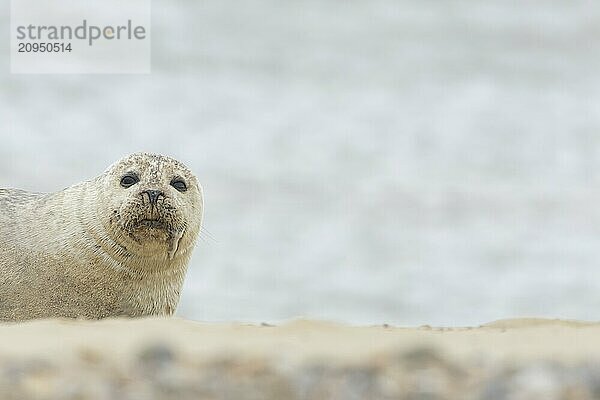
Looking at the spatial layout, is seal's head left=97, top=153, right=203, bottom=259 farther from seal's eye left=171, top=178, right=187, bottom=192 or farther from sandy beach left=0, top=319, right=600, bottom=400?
sandy beach left=0, top=319, right=600, bottom=400

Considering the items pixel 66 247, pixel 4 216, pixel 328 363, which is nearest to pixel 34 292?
pixel 66 247

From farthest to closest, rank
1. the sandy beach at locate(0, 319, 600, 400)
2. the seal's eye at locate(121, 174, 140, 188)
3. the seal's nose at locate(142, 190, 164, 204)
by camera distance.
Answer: the seal's eye at locate(121, 174, 140, 188), the seal's nose at locate(142, 190, 164, 204), the sandy beach at locate(0, 319, 600, 400)

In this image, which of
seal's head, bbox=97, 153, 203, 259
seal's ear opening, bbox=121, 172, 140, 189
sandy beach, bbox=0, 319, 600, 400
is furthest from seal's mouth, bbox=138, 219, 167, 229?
sandy beach, bbox=0, 319, 600, 400

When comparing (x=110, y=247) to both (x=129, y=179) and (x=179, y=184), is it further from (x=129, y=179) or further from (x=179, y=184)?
(x=179, y=184)

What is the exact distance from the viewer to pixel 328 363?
5.22ft

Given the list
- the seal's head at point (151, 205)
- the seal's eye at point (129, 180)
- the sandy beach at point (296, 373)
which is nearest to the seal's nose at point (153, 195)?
the seal's head at point (151, 205)

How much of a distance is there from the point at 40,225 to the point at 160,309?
0.70 meters

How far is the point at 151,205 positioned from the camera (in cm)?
405

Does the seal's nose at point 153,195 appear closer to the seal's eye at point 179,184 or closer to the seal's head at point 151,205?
the seal's head at point 151,205

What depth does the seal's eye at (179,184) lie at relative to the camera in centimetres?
432

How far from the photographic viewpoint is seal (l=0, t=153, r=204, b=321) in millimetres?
4148

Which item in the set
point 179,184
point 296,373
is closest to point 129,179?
point 179,184

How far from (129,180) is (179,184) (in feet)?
0.77

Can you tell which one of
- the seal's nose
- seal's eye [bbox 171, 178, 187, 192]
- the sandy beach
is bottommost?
the sandy beach
